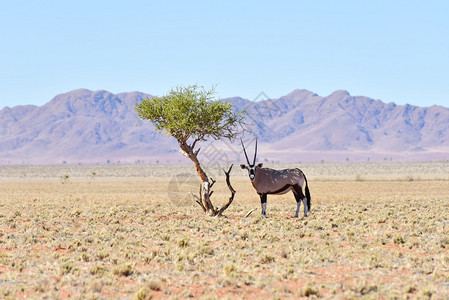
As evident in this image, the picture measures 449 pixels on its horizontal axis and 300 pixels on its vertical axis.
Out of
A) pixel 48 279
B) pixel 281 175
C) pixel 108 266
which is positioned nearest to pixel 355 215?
pixel 281 175

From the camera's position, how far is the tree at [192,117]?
77.0 feet

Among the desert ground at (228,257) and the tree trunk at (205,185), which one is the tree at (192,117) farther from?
the desert ground at (228,257)

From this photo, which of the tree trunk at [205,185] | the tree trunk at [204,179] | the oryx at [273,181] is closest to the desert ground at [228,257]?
the tree trunk at [205,185]

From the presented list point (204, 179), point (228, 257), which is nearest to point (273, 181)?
point (204, 179)

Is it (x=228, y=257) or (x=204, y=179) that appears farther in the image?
(x=204, y=179)

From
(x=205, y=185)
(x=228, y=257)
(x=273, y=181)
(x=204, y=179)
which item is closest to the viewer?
(x=228, y=257)

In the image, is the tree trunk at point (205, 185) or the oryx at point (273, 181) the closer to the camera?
the oryx at point (273, 181)

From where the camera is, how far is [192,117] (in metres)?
23.7

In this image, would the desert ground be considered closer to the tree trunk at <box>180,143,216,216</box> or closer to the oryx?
the tree trunk at <box>180,143,216,216</box>

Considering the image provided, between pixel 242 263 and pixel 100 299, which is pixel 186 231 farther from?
pixel 100 299

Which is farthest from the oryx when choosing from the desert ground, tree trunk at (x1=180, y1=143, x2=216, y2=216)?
tree trunk at (x1=180, y1=143, x2=216, y2=216)

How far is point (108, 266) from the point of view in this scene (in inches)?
548

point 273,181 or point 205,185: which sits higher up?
point 273,181

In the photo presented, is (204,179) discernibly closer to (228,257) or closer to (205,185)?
(205,185)
